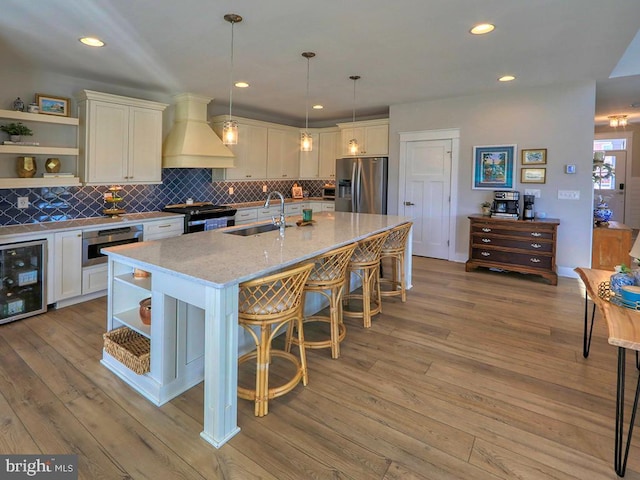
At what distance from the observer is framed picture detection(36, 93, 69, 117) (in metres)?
4.06

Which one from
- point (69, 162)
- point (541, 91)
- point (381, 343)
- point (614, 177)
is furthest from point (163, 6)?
point (614, 177)

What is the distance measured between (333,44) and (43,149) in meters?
3.08

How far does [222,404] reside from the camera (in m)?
1.93

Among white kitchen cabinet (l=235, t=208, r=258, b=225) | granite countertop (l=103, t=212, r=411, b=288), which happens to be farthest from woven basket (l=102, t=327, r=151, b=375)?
white kitchen cabinet (l=235, t=208, r=258, b=225)

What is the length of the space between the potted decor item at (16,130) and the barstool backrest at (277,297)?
340cm

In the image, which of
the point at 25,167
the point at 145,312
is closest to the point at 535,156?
the point at 145,312

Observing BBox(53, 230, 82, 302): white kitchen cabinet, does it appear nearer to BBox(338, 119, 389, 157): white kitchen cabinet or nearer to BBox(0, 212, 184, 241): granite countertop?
BBox(0, 212, 184, 241): granite countertop

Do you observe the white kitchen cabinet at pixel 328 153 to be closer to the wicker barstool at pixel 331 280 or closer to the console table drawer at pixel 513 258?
→ the console table drawer at pixel 513 258

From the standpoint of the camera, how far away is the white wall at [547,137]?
4.87 m

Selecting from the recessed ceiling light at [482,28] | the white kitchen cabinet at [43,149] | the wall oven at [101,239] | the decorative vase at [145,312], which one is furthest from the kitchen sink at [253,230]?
the recessed ceiling light at [482,28]

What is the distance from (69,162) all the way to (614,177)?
1060cm

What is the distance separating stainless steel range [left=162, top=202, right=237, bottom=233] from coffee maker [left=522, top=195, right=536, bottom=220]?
414 cm

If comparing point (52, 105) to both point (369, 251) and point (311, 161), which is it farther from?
point (311, 161)

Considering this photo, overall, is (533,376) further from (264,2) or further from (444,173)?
(444,173)
